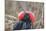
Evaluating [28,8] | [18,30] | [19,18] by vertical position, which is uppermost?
[28,8]

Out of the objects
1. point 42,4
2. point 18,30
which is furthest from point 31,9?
point 18,30

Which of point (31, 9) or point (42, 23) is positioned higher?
point (31, 9)

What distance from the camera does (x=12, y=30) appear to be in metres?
0.92

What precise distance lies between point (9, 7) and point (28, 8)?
0.20 meters

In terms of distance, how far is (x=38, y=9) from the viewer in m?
0.99

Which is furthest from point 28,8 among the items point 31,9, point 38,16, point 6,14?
point 6,14

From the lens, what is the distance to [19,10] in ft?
3.12

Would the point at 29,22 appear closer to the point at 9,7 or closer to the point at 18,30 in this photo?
the point at 18,30

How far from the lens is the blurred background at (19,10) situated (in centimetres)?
92

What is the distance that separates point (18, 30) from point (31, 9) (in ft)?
0.86

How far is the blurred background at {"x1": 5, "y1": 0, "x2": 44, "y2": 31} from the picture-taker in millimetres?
917

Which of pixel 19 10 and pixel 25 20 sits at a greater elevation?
pixel 19 10
